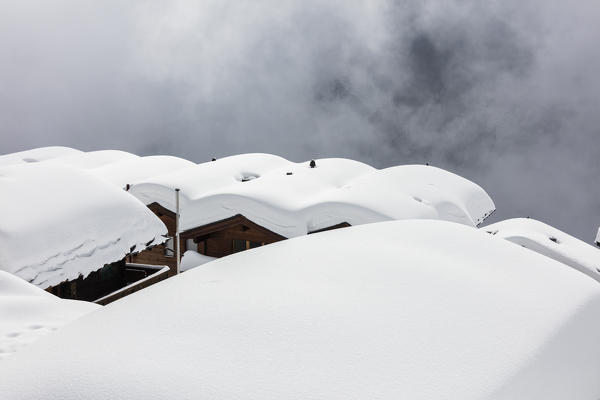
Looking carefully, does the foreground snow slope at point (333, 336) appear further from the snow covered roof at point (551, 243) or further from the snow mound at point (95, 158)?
the snow mound at point (95, 158)

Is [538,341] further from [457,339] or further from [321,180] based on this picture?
[321,180]

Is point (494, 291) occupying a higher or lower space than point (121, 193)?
lower

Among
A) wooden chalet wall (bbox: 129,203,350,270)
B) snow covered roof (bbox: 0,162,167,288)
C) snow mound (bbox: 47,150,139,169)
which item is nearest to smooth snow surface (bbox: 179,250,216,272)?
wooden chalet wall (bbox: 129,203,350,270)

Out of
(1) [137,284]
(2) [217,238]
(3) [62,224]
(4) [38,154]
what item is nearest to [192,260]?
(2) [217,238]

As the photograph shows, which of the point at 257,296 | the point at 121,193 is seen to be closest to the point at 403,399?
the point at 257,296

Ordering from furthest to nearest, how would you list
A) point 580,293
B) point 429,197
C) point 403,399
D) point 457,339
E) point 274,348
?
point 429,197 < point 580,293 < point 457,339 < point 274,348 < point 403,399

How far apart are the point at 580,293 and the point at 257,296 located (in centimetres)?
347

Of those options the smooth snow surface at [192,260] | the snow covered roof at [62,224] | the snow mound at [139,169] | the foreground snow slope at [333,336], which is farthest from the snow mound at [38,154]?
the foreground snow slope at [333,336]

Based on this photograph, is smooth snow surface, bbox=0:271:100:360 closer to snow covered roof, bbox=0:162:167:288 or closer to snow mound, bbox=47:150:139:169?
snow covered roof, bbox=0:162:167:288

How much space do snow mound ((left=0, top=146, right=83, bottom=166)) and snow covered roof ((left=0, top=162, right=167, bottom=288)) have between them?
20.0 m

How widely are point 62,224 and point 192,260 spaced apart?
7505 millimetres

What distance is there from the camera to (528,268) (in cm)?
499

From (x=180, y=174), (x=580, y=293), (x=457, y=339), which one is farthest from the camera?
(x=180, y=174)

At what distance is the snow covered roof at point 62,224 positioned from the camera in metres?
7.55
